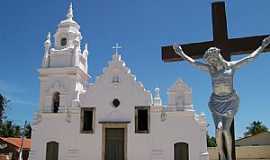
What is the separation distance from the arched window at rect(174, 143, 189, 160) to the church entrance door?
114 inches

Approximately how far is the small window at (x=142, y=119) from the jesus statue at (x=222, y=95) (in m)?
16.1

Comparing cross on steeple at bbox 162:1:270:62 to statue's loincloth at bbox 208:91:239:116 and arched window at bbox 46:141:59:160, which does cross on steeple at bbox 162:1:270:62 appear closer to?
statue's loincloth at bbox 208:91:239:116

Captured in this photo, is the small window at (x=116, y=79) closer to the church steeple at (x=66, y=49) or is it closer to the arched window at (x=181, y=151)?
the church steeple at (x=66, y=49)

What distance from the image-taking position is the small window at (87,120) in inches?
865

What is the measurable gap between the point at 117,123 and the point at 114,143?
1.14m

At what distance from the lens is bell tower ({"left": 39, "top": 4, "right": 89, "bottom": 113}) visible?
23328 mm

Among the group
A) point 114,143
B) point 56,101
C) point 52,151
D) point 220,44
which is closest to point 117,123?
point 114,143

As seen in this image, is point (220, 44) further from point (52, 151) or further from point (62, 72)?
point (62, 72)

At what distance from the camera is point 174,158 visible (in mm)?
20797

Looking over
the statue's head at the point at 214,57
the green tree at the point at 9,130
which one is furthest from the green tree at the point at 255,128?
the statue's head at the point at 214,57

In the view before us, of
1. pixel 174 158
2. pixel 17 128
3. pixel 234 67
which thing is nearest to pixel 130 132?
pixel 174 158

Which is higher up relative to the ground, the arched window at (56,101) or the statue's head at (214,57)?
the arched window at (56,101)

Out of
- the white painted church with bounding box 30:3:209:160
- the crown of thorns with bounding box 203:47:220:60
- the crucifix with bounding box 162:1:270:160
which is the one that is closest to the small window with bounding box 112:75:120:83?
the white painted church with bounding box 30:3:209:160

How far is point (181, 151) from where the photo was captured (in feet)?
68.1
